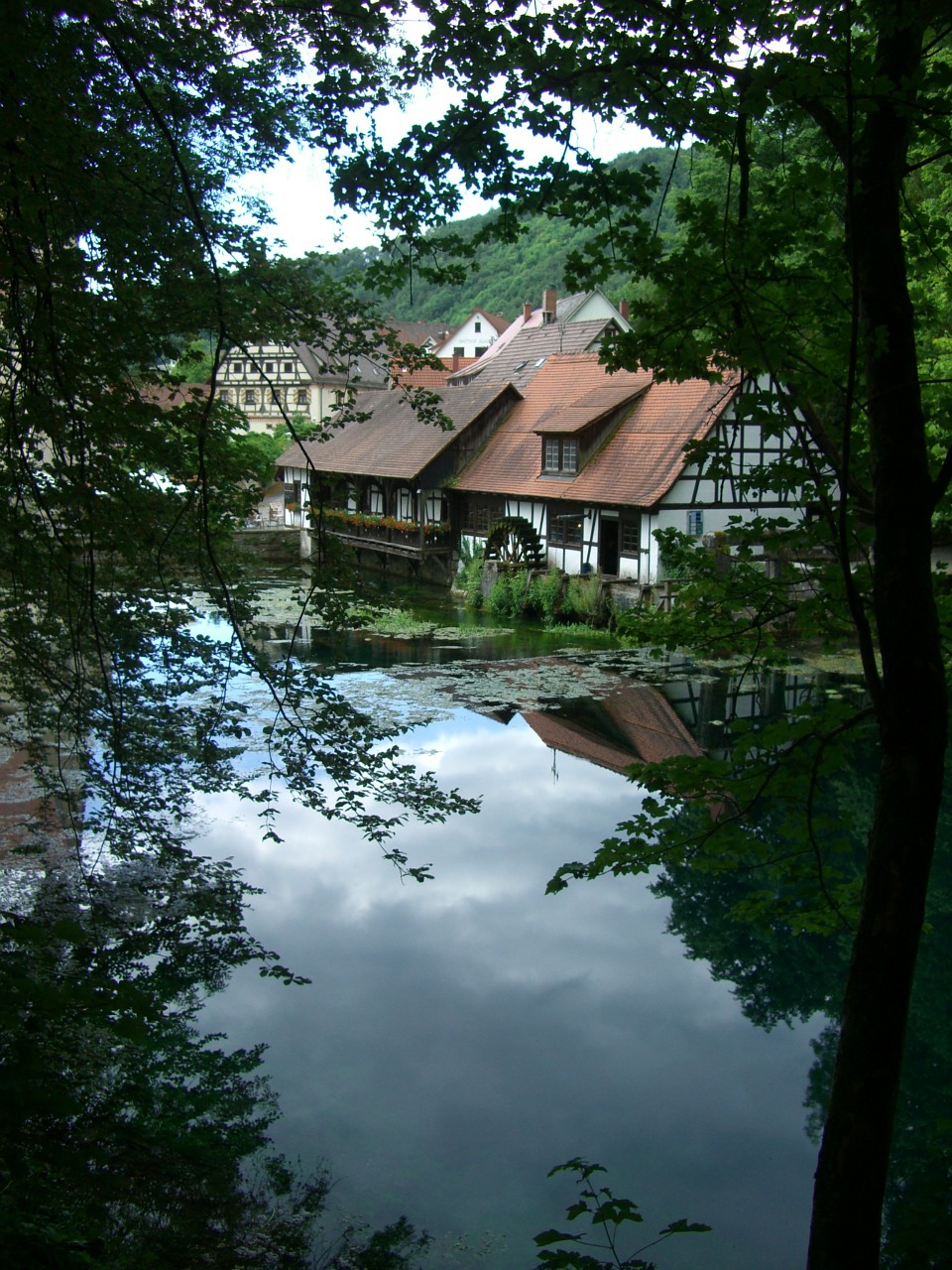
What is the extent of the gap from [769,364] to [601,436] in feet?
68.8

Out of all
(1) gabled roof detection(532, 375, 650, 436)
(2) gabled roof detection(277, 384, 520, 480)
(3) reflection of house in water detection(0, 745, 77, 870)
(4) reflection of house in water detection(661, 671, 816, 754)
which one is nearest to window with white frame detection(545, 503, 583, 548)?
(1) gabled roof detection(532, 375, 650, 436)

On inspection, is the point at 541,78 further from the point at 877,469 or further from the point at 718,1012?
the point at 718,1012

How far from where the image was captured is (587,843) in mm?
11195

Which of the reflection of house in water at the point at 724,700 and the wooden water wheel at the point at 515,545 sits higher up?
the wooden water wheel at the point at 515,545

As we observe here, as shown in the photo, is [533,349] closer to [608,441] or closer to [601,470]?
[608,441]

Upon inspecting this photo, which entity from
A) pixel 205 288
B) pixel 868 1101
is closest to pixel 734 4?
pixel 205 288

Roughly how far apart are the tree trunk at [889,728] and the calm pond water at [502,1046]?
2.75m

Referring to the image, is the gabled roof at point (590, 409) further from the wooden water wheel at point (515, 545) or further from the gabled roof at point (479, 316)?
the gabled roof at point (479, 316)

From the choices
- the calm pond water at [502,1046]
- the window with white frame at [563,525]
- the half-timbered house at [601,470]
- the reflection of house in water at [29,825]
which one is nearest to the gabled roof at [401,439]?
the half-timbered house at [601,470]

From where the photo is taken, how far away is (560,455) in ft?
80.3

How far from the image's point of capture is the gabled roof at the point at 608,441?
21.8 metres

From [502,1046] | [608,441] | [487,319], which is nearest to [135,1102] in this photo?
[502,1046]

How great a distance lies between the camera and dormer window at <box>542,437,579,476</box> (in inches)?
949

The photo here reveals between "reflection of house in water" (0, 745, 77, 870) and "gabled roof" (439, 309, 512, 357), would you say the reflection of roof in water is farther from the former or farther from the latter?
"gabled roof" (439, 309, 512, 357)
